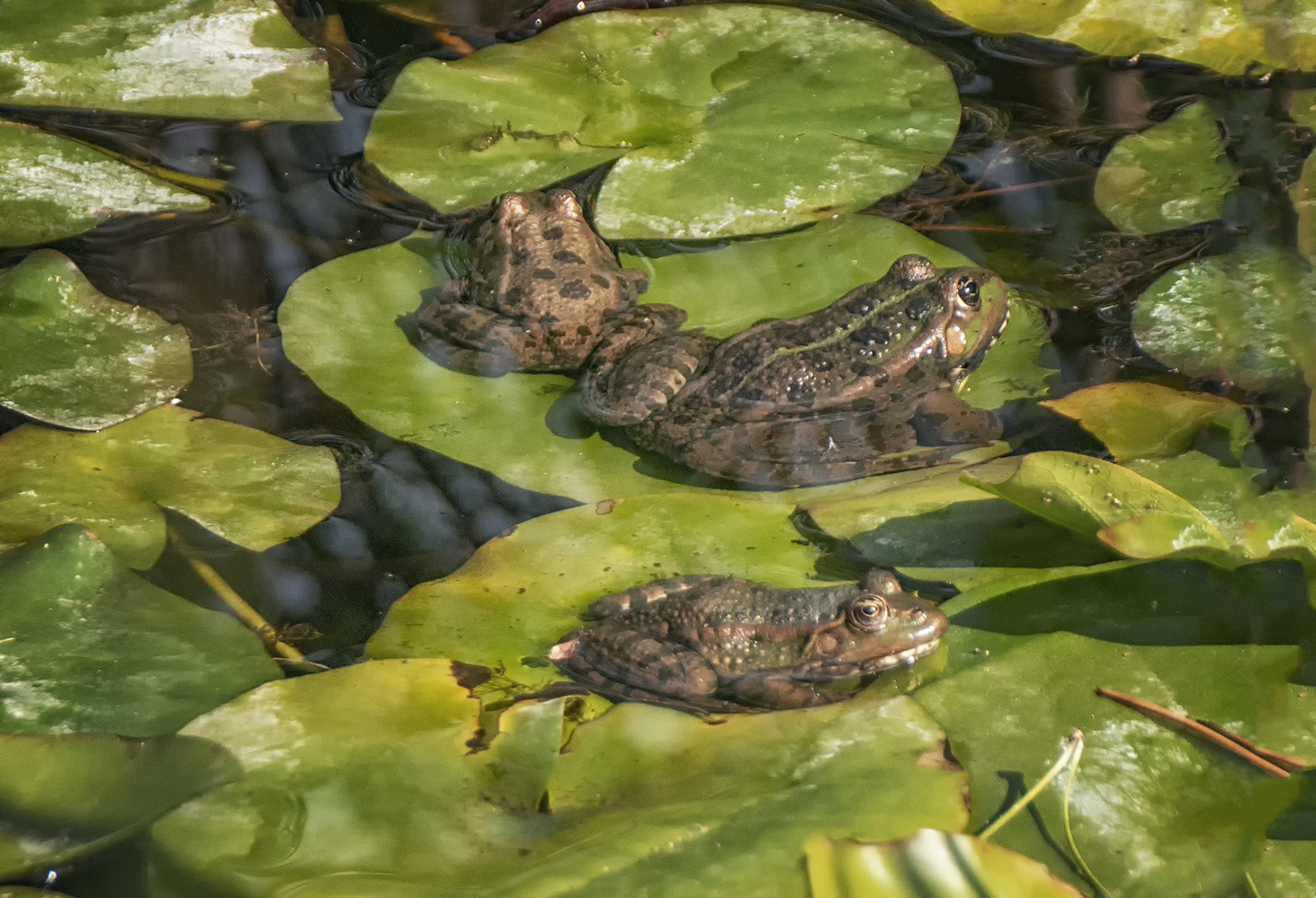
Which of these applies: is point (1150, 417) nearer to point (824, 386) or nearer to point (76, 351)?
point (824, 386)

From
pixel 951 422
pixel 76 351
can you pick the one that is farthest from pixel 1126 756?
pixel 76 351

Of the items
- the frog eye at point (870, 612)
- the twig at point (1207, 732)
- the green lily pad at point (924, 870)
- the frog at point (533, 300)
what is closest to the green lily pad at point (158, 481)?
the frog at point (533, 300)

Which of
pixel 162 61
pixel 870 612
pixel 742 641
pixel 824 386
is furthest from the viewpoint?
pixel 162 61

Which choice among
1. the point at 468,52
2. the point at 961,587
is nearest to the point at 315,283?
the point at 468,52

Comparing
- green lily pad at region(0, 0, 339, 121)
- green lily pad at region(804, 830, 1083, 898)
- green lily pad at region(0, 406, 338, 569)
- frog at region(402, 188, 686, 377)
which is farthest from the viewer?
green lily pad at region(0, 0, 339, 121)

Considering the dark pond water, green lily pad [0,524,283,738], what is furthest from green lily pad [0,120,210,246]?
green lily pad [0,524,283,738]

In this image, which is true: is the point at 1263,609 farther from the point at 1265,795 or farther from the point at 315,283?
the point at 315,283

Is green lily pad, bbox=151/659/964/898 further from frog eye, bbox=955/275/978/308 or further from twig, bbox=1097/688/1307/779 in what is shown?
frog eye, bbox=955/275/978/308
